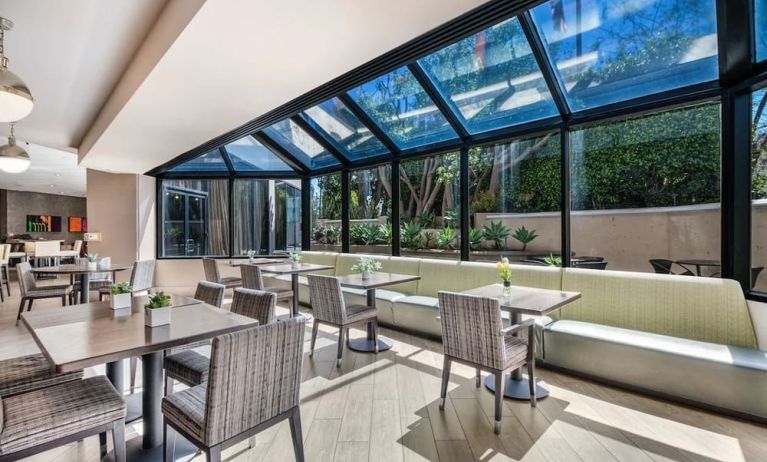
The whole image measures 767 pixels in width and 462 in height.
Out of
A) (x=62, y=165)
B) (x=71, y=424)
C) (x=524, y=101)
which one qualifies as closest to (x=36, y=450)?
(x=71, y=424)

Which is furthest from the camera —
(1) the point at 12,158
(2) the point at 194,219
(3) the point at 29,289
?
(2) the point at 194,219

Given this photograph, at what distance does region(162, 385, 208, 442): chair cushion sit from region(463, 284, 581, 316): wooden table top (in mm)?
2087

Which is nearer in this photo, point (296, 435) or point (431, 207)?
point (296, 435)

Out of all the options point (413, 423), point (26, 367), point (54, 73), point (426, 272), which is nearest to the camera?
point (26, 367)

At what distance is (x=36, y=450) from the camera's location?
1603 mm

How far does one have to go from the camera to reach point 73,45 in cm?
310

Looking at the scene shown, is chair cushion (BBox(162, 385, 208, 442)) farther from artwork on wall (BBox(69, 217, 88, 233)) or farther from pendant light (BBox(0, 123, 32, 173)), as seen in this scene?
artwork on wall (BBox(69, 217, 88, 233))

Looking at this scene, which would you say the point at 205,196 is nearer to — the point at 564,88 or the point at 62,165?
the point at 62,165

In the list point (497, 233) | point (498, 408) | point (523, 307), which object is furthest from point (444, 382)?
point (497, 233)

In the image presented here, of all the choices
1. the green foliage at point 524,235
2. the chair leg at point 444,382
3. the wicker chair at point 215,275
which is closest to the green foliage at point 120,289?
the chair leg at point 444,382

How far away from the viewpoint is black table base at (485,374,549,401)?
114 inches

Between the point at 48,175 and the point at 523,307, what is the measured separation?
13395mm

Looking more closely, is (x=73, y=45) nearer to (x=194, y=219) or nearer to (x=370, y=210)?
(x=370, y=210)

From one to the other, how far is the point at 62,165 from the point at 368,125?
28.4 ft
